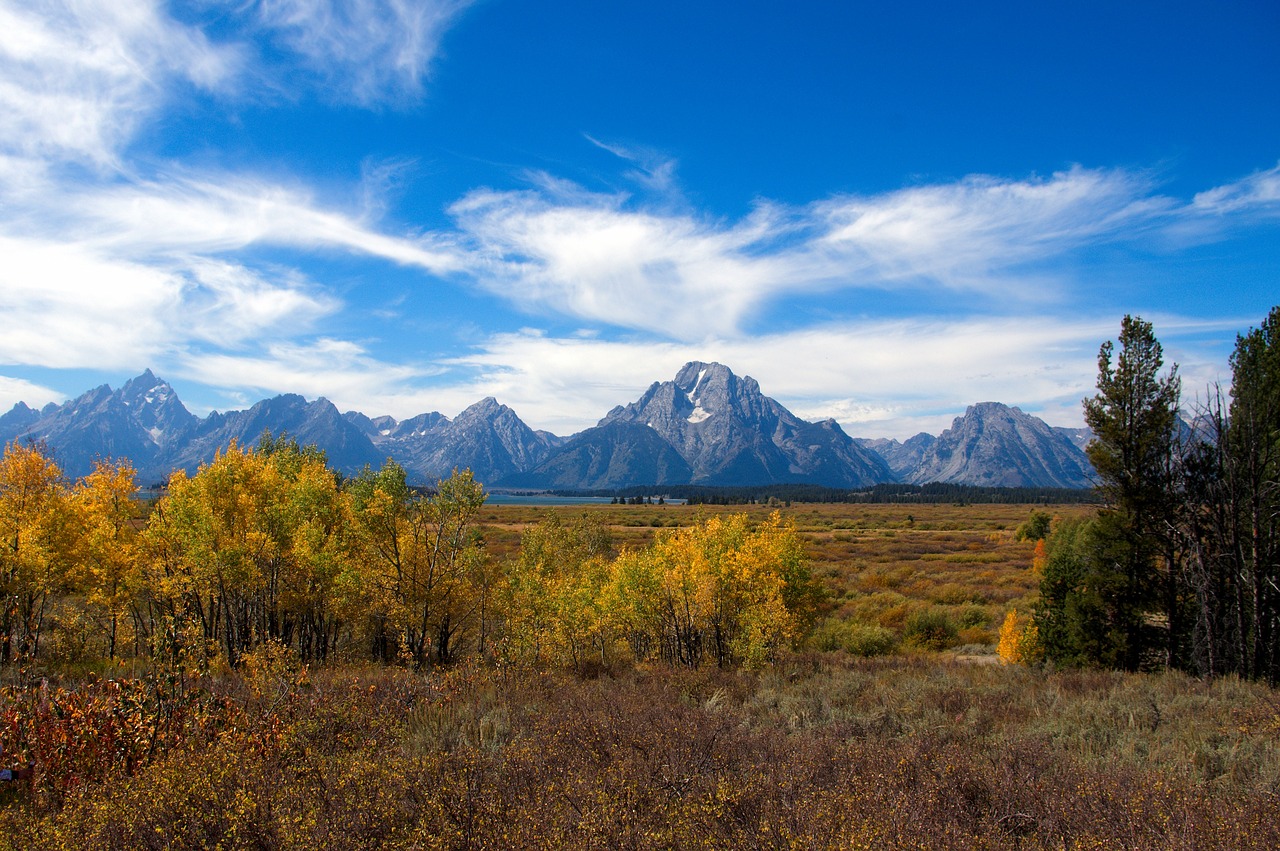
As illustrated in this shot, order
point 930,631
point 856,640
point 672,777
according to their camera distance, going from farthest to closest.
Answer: point 930,631
point 856,640
point 672,777

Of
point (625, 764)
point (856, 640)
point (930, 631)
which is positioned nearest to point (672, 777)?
point (625, 764)

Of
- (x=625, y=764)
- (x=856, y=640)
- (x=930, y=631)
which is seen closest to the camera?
(x=625, y=764)

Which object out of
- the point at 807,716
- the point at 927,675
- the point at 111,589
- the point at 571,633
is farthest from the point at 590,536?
the point at 807,716

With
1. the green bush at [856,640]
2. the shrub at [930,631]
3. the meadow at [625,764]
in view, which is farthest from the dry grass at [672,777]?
the shrub at [930,631]

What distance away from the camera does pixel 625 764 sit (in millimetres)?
6684

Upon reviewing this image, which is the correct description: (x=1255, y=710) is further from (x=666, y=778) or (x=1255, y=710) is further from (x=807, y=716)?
(x=666, y=778)

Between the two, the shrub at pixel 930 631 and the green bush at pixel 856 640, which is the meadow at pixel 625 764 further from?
the shrub at pixel 930 631

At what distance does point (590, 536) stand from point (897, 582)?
28.7m

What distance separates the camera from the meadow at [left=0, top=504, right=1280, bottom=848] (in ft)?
17.4

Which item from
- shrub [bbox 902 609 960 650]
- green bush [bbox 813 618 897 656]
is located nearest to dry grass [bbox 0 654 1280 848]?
green bush [bbox 813 618 897 656]

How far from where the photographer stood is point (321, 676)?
13148 millimetres

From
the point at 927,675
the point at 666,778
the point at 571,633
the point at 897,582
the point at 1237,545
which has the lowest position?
the point at 897,582

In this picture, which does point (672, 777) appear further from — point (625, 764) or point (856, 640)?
point (856, 640)

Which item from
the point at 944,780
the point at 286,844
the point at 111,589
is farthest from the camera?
the point at 111,589
